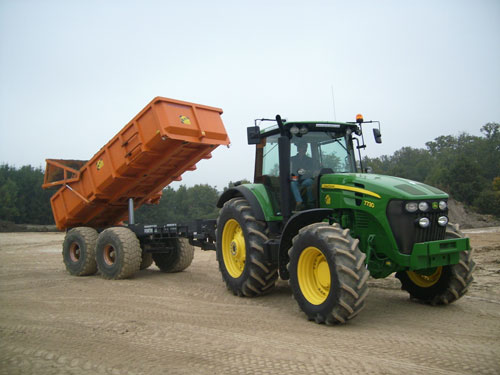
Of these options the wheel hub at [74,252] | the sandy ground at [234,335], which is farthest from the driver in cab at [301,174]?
the wheel hub at [74,252]

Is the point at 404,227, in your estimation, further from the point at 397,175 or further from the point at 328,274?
the point at 397,175

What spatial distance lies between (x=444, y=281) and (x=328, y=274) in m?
1.64

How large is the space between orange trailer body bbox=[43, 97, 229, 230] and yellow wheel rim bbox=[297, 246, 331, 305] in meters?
3.59

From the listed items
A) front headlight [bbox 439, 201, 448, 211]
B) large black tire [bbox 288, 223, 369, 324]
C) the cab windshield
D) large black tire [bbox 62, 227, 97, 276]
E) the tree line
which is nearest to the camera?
large black tire [bbox 288, 223, 369, 324]

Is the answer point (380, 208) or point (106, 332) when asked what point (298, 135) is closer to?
point (380, 208)

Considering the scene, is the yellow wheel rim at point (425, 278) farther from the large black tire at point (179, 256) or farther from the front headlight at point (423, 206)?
the large black tire at point (179, 256)

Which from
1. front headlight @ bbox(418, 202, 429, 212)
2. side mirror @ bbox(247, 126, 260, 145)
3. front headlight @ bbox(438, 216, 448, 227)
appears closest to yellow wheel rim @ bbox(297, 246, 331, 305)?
front headlight @ bbox(418, 202, 429, 212)

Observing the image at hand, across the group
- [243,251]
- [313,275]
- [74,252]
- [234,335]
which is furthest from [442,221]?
[74,252]

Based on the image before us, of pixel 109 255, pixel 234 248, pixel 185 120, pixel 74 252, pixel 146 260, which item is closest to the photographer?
pixel 234 248

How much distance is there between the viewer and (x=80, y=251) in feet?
30.8

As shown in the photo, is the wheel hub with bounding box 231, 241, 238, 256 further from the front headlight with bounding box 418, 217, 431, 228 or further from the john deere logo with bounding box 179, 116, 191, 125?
the front headlight with bounding box 418, 217, 431, 228

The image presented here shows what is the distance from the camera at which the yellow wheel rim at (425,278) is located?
5578mm

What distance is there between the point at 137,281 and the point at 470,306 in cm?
588

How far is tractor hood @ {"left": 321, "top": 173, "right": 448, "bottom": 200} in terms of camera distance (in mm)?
5008
